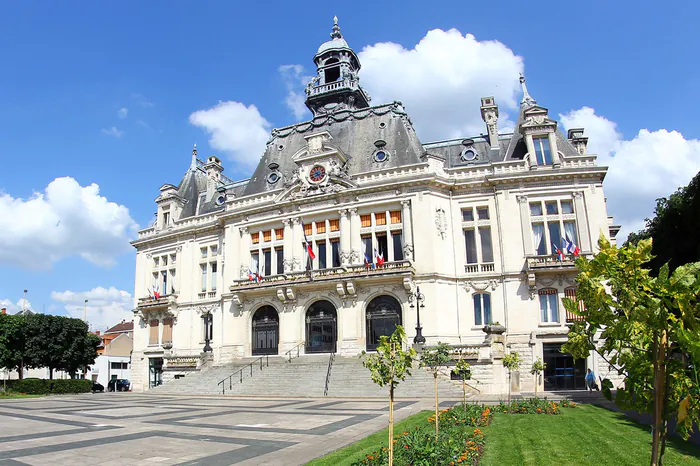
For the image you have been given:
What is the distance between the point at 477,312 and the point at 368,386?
10656 millimetres

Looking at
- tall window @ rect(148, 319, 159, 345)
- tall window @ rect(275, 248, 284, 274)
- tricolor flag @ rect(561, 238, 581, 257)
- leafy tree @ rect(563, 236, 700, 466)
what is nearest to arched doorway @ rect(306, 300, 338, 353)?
tall window @ rect(275, 248, 284, 274)

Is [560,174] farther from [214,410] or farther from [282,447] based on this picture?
[282,447]

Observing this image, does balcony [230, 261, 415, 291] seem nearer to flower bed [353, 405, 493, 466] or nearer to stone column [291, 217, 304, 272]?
stone column [291, 217, 304, 272]

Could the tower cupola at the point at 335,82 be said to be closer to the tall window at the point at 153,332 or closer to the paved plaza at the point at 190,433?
the tall window at the point at 153,332

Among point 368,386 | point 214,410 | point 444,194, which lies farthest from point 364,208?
point 214,410

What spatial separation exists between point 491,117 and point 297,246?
1903 cm

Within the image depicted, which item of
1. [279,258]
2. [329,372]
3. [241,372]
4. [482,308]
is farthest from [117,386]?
[482,308]

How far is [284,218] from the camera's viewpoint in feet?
131

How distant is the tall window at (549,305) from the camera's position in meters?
33.4

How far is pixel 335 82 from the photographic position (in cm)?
4675

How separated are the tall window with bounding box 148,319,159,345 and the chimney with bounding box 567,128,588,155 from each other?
40018 millimetres

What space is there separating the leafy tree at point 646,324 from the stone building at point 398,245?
78.3 feet

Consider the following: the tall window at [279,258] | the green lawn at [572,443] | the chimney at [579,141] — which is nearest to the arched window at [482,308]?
the chimney at [579,141]

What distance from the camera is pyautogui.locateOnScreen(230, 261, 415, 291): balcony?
34.4m
